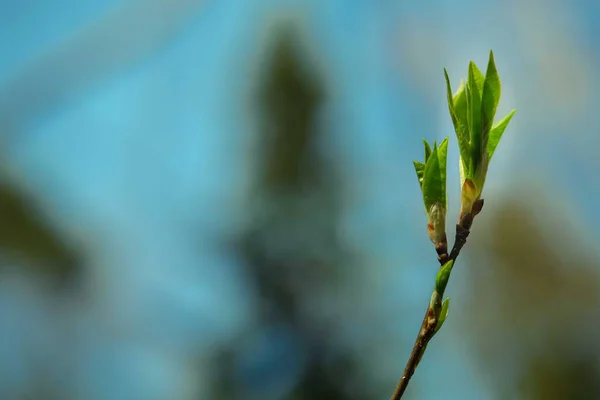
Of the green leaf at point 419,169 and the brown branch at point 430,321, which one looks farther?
the green leaf at point 419,169

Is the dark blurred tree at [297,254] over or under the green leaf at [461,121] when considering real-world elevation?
over

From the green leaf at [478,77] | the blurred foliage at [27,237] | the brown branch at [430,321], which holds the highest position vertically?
the blurred foliage at [27,237]

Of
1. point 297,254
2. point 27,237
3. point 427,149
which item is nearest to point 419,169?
point 427,149

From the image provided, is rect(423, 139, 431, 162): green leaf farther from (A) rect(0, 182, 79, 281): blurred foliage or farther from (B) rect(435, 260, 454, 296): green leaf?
(A) rect(0, 182, 79, 281): blurred foliage

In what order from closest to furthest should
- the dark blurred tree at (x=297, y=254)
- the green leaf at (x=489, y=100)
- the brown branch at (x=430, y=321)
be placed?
the brown branch at (x=430, y=321), the green leaf at (x=489, y=100), the dark blurred tree at (x=297, y=254)

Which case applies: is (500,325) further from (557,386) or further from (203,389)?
(203,389)

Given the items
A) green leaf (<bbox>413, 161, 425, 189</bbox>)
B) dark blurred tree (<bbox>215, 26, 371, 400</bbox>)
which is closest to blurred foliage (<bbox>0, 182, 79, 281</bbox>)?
dark blurred tree (<bbox>215, 26, 371, 400</bbox>)

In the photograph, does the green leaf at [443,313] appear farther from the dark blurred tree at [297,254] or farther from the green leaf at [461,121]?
the dark blurred tree at [297,254]

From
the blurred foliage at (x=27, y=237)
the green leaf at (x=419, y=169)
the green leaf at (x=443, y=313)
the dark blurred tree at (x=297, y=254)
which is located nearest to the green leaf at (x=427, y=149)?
the green leaf at (x=419, y=169)

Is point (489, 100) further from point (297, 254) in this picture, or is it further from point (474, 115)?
point (297, 254)
